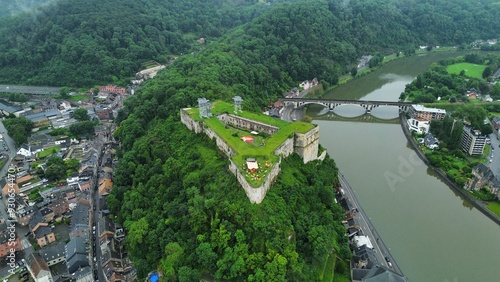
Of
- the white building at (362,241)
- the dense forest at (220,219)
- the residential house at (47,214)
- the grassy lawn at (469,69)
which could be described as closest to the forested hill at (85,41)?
the residential house at (47,214)

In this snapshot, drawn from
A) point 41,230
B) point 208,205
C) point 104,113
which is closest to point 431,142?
point 208,205

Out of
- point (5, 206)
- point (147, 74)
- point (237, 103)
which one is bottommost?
point (5, 206)

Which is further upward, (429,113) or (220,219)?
(220,219)

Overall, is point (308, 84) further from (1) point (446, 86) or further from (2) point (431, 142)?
(2) point (431, 142)

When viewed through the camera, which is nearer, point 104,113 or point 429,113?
A: point 429,113

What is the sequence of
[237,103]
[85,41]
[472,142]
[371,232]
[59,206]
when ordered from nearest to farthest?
[371,232], [59,206], [237,103], [472,142], [85,41]

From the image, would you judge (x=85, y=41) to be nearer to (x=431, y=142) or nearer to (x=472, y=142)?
(x=431, y=142)

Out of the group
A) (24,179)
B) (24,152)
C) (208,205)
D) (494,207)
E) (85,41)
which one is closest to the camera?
(208,205)
